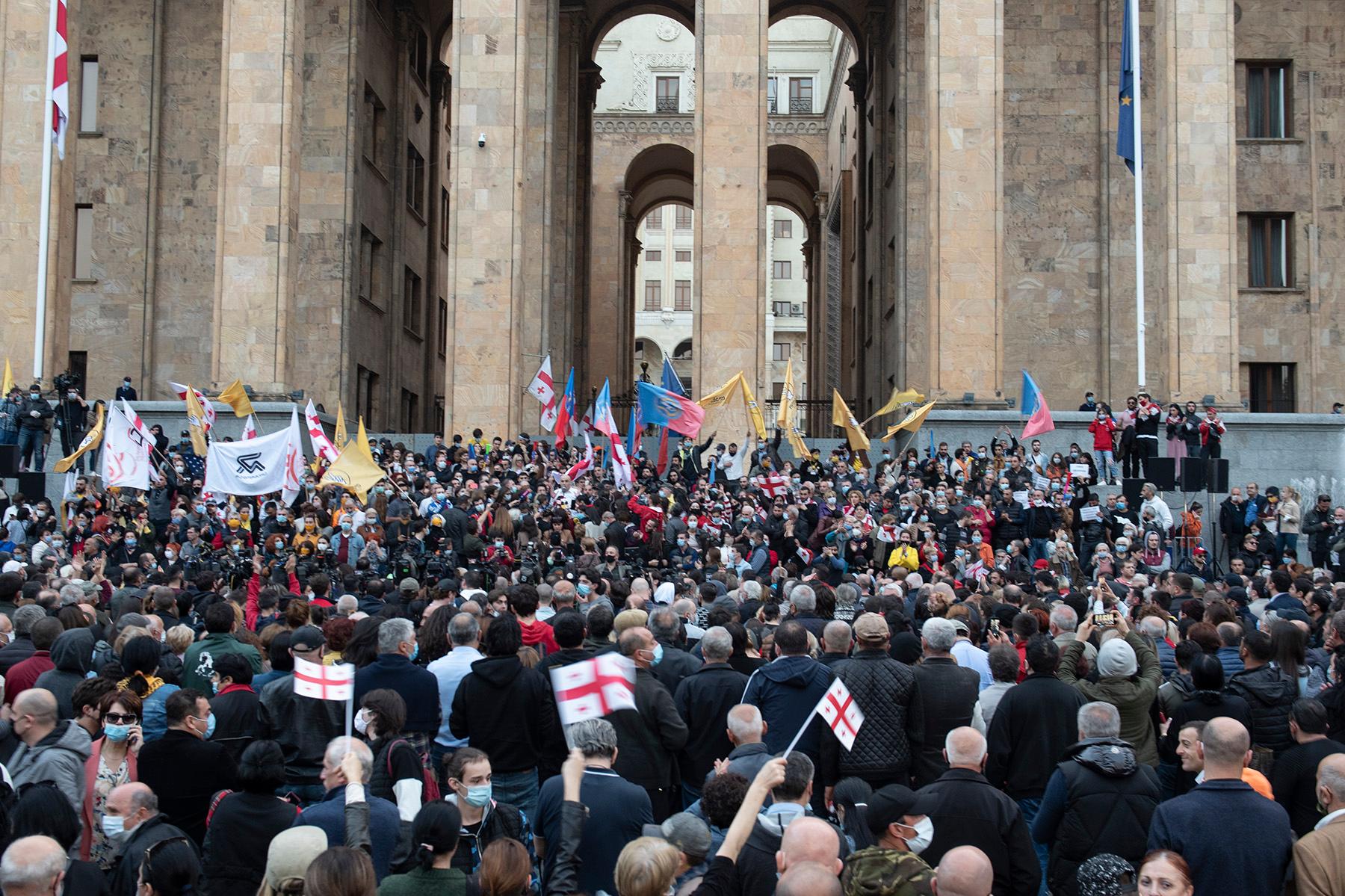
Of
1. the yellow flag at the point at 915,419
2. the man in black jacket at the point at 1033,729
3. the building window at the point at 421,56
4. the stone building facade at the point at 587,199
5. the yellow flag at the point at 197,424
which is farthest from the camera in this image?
the building window at the point at 421,56

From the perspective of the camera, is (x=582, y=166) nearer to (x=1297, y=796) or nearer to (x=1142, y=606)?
(x=1142, y=606)

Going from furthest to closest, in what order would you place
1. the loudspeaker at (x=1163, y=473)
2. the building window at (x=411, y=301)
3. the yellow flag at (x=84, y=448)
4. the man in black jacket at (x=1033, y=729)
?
the building window at (x=411, y=301) → the loudspeaker at (x=1163, y=473) → the yellow flag at (x=84, y=448) → the man in black jacket at (x=1033, y=729)

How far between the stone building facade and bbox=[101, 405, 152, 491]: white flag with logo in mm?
8633

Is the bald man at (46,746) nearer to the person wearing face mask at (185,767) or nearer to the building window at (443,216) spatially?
the person wearing face mask at (185,767)

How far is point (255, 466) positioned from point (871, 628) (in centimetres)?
1608

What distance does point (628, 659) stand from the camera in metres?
8.49

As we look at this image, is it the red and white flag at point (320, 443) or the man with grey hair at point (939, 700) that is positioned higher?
the red and white flag at point (320, 443)

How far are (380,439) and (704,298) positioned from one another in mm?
7492

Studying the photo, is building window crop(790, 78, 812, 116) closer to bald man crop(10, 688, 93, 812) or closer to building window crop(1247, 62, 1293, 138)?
building window crop(1247, 62, 1293, 138)

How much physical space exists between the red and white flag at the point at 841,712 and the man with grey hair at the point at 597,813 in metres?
A: 1.35

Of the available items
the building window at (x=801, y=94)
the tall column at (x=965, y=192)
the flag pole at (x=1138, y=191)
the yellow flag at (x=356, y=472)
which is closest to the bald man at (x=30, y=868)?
the yellow flag at (x=356, y=472)

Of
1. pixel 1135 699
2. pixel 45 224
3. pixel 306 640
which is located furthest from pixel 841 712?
pixel 45 224

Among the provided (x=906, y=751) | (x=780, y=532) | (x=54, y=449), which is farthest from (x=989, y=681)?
(x=54, y=449)

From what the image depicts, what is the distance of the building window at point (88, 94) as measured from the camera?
3709 cm
